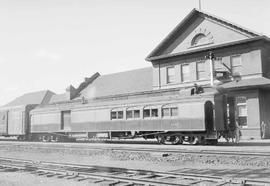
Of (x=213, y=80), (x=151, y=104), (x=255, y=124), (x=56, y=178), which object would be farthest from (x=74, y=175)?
(x=213, y=80)

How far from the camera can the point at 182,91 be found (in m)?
20.0

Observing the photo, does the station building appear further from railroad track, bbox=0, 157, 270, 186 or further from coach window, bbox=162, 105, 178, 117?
railroad track, bbox=0, 157, 270, 186

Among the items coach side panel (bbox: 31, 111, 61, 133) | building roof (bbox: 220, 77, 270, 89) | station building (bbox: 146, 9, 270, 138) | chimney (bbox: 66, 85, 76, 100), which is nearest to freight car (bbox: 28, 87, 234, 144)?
coach side panel (bbox: 31, 111, 61, 133)

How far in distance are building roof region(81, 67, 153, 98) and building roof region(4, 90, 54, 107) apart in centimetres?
2748

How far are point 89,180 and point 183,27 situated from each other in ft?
80.8

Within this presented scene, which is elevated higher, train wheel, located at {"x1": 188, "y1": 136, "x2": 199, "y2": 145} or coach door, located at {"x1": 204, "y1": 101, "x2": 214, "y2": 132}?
coach door, located at {"x1": 204, "y1": 101, "x2": 214, "y2": 132}

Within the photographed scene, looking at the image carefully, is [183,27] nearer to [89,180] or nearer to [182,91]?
[182,91]

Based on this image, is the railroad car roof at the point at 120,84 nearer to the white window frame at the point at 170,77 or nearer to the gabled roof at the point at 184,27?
the white window frame at the point at 170,77

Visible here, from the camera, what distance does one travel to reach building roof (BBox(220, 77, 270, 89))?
982 inches

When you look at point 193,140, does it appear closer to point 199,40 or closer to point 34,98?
point 199,40

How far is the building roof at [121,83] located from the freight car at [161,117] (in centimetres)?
1246

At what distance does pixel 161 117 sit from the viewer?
20.1 metres

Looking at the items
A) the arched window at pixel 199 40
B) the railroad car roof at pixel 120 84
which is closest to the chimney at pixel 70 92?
the railroad car roof at pixel 120 84

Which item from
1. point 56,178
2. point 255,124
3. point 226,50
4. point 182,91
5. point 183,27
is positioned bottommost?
point 56,178
